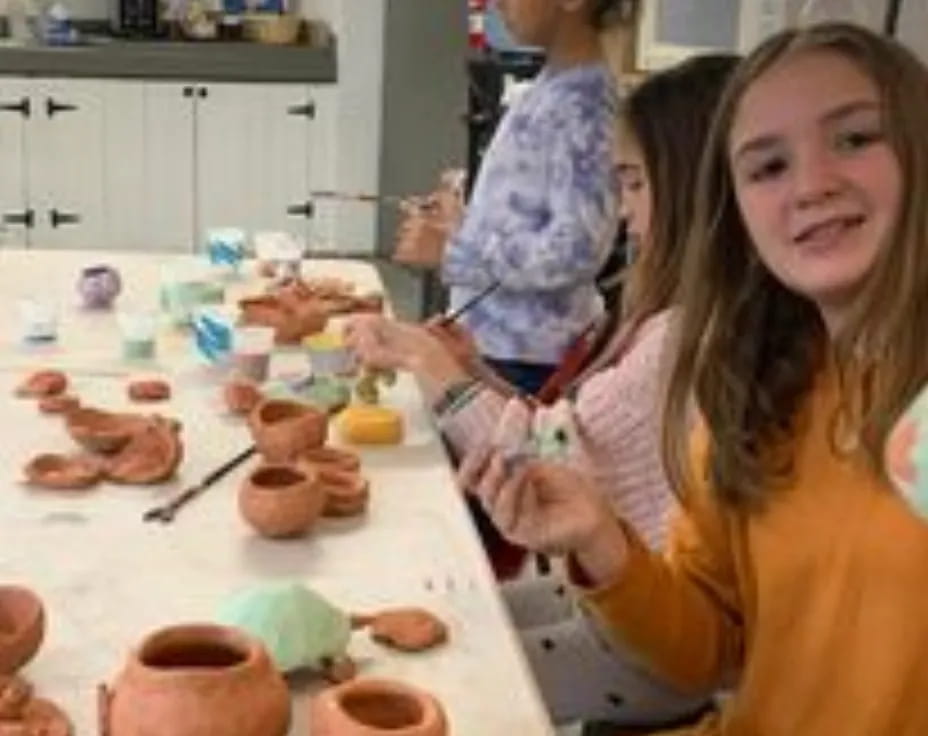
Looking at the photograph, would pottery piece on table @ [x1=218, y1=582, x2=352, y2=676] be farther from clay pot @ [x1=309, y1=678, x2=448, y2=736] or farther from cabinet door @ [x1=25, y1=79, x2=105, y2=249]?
cabinet door @ [x1=25, y1=79, x2=105, y2=249]

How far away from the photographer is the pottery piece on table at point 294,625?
1172 mm

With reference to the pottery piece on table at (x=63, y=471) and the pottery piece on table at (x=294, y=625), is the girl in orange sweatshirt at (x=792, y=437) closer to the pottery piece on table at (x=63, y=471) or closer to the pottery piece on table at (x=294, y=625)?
the pottery piece on table at (x=294, y=625)

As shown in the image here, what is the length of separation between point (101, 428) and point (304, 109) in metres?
3.98

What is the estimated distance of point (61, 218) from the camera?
5512mm

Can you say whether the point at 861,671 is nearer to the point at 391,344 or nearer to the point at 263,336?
the point at 391,344

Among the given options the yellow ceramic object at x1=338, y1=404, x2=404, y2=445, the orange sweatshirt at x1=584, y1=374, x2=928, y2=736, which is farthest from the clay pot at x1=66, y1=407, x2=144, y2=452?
the orange sweatshirt at x1=584, y1=374, x2=928, y2=736

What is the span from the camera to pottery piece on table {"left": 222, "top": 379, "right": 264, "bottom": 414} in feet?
6.16

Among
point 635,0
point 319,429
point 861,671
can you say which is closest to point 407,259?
point 635,0

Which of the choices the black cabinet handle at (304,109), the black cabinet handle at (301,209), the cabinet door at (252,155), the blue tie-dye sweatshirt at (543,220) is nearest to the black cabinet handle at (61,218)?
the cabinet door at (252,155)

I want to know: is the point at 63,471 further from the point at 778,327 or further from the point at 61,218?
the point at 61,218

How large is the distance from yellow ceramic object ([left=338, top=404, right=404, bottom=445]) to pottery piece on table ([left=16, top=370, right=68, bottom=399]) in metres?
0.39

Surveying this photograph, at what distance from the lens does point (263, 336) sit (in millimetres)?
2084

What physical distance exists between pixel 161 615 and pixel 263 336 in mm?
824

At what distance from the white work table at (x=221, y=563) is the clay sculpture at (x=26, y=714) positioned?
0.06 feet
